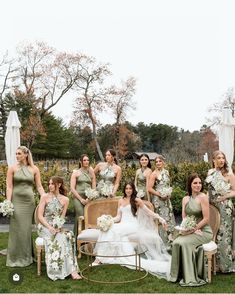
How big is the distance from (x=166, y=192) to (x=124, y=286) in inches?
106

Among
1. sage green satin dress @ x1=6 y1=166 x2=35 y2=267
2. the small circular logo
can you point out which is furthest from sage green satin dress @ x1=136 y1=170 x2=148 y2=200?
the small circular logo

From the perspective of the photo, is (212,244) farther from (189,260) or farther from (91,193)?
(91,193)

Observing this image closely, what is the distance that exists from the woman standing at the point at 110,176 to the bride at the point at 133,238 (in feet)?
3.53

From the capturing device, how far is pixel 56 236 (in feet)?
21.7

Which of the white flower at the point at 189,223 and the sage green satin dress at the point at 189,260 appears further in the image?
the white flower at the point at 189,223

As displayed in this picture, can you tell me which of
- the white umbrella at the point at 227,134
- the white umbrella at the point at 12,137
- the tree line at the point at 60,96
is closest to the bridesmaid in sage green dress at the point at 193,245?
the white umbrella at the point at 227,134

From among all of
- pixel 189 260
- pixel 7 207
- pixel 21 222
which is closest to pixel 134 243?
pixel 189 260

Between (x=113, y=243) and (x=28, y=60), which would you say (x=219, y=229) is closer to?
(x=113, y=243)

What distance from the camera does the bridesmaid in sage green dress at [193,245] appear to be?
→ 6.10 metres

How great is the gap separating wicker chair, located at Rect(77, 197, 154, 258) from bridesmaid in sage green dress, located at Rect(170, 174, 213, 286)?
1.60m

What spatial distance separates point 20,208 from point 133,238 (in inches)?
85.8

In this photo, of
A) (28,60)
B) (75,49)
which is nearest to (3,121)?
(28,60)

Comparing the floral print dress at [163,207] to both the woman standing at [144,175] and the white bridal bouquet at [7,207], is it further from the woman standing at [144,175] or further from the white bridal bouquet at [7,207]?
the white bridal bouquet at [7,207]

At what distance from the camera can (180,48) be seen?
13492 mm
